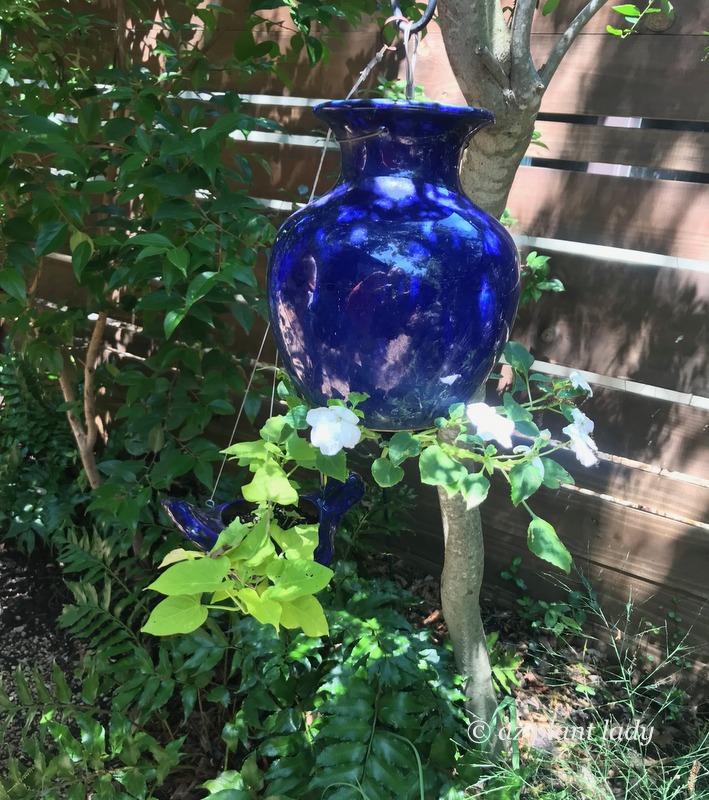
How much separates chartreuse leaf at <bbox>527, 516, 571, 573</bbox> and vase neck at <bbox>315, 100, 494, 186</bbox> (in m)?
0.41

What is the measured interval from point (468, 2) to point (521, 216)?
922 millimetres

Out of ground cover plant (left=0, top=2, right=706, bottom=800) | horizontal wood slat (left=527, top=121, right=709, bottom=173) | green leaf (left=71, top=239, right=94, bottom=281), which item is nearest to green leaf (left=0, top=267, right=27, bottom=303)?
ground cover plant (left=0, top=2, right=706, bottom=800)

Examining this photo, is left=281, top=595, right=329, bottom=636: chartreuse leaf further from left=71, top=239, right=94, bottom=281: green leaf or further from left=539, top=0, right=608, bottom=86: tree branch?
left=71, top=239, right=94, bottom=281: green leaf

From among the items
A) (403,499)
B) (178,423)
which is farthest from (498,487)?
(178,423)

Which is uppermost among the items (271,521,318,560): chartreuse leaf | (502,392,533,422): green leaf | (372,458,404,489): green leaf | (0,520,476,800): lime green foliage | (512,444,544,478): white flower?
(502,392,533,422): green leaf

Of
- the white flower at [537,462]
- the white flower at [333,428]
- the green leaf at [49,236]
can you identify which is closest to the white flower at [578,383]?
the white flower at [537,462]

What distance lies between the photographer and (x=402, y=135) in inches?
24.3

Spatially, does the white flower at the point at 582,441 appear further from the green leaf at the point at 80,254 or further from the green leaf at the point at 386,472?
the green leaf at the point at 80,254

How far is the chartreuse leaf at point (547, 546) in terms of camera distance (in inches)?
27.0

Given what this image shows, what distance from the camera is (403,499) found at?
77.7 inches

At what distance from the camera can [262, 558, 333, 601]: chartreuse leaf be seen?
0.63 metres

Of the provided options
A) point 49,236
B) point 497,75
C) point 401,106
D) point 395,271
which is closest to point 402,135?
point 401,106

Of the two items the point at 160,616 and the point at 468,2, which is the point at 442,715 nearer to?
the point at 160,616

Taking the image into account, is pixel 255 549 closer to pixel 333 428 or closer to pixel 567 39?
pixel 333 428
